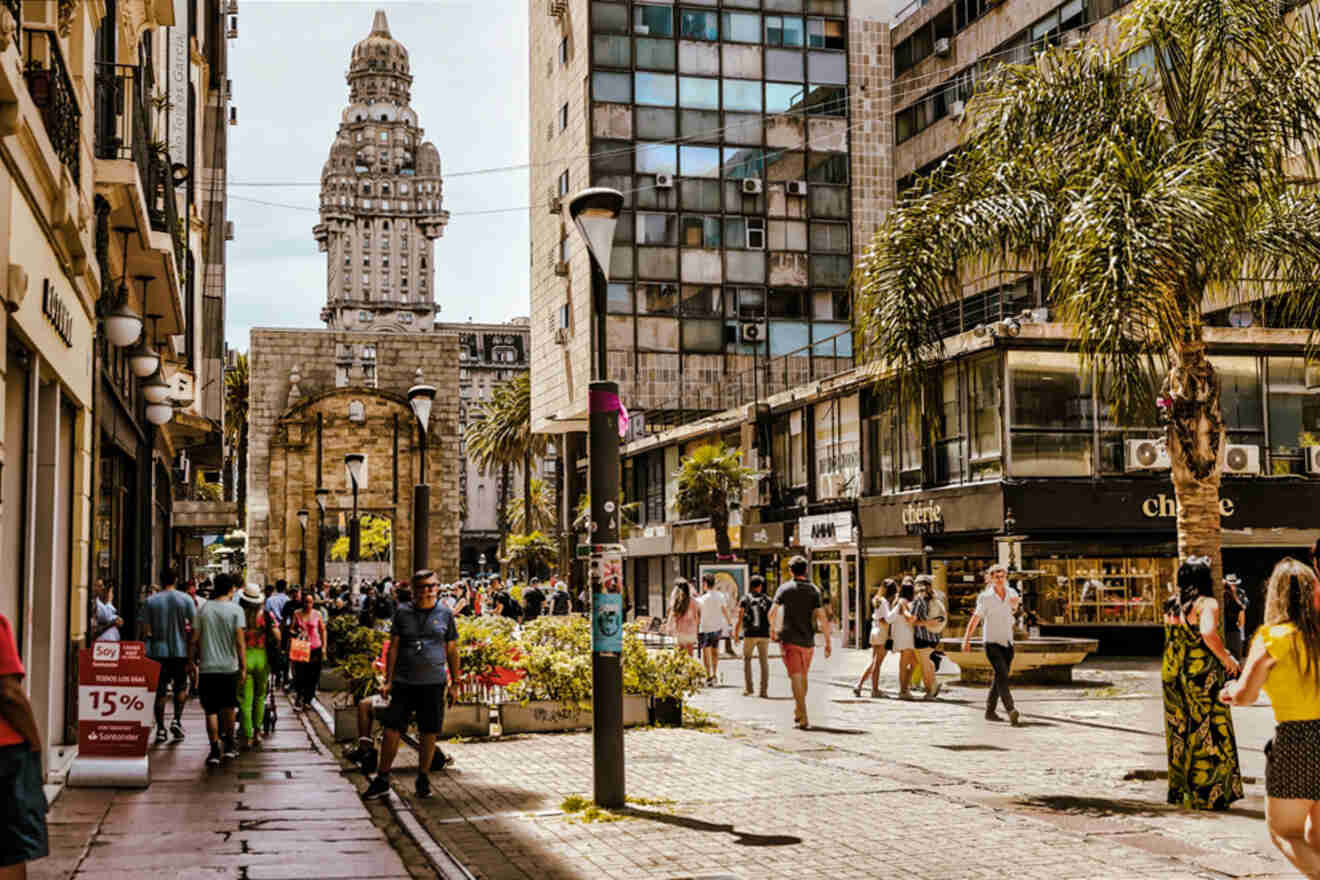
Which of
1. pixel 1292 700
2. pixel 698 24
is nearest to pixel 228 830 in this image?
pixel 1292 700

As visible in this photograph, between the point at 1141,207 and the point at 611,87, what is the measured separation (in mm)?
42939

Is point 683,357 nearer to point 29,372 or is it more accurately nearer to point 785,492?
point 785,492

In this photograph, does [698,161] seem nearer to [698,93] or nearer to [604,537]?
[698,93]

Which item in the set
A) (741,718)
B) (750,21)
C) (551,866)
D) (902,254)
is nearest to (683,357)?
(750,21)

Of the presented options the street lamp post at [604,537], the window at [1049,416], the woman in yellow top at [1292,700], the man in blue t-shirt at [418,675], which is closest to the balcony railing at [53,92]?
the street lamp post at [604,537]

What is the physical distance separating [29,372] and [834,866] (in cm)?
750

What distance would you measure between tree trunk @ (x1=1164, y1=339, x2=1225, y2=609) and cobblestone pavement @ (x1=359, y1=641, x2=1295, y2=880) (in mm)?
2108

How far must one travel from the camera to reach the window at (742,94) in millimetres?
55094

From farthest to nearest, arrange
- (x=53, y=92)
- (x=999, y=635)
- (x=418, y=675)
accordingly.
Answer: (x=999, y=635)
(x=53, y=92)
(x=418, y=675)

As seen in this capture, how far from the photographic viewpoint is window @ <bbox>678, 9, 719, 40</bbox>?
54750mm

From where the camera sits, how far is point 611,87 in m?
53.7

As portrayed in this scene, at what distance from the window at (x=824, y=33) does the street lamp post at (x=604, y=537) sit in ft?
154

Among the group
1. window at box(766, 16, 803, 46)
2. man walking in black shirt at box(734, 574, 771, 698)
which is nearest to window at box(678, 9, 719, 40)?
window at box(766, 16, 803, 46)

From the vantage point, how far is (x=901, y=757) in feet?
45.0
